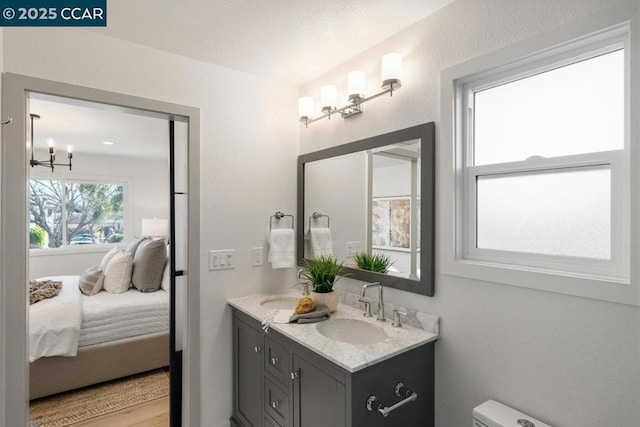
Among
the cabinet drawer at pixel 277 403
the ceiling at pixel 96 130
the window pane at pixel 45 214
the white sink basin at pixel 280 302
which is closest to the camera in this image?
the cabinet drawer at pixel 277 403

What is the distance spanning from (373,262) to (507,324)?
29.5 inches

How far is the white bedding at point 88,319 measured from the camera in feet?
8.25

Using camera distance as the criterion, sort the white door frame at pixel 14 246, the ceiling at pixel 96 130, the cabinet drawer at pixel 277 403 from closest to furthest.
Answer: the white door frame at pixel 14 246, the cabinet drawer at pixel 277 403, the ceiling at pixel 96 130

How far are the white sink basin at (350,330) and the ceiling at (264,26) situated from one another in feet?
5.00

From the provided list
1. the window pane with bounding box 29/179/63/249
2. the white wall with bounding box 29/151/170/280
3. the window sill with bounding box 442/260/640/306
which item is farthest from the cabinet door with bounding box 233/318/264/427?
the window pane with bounding box 29/179/63/249

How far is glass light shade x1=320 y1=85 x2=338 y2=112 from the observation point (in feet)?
6.65

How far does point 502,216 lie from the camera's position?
4.60 ft

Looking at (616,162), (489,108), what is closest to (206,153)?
(489,108)

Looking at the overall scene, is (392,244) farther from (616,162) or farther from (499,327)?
(616,162)

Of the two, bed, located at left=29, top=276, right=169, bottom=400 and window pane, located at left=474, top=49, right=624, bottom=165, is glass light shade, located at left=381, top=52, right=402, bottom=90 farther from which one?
bed, located at left=29, top=276, right=169, bottom=400

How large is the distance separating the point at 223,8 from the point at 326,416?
186cm

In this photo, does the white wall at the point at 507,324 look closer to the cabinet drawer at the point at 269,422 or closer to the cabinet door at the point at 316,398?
the cabinet door at the point at 316,398

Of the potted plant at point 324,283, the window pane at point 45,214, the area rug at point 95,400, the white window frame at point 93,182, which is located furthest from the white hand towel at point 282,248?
the window pane at point 45,214

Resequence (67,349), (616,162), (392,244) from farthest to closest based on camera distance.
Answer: (67,349) < (392,244) < (616,162)
